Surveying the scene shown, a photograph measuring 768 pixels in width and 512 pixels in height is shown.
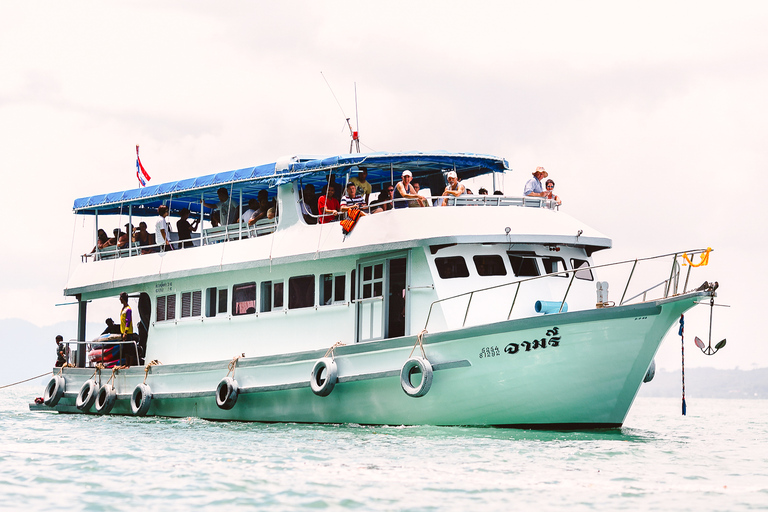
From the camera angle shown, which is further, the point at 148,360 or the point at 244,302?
the point at 148,360

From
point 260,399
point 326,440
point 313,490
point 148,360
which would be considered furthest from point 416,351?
point 148,360

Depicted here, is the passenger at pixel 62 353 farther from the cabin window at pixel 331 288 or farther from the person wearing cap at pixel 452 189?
the person wearing cap at pixel 452 189

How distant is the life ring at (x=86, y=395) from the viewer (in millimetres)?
22672

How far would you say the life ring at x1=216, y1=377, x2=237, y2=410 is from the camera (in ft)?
62.8

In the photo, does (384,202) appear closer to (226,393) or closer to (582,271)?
(582,271)

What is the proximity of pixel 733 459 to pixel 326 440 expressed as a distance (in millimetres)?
5942

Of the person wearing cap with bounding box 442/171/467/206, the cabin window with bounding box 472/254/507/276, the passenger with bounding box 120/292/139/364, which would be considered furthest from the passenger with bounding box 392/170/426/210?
the passenger with bounding box 120/292/139/364

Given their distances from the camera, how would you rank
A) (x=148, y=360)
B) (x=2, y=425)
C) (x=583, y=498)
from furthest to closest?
(x=148, y=360) < (x=2, y=425) < (x=583, y=498)

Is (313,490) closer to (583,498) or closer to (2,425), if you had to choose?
(583,498)

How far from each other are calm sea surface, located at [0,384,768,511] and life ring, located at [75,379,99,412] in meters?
5.49

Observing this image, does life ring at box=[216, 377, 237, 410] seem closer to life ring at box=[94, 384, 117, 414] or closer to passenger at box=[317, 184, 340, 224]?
passenger at box=[317, 184, 340, 224]

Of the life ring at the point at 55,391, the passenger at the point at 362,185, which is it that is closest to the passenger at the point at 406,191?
the passenger at the point at 362,185

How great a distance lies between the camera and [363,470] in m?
12.0

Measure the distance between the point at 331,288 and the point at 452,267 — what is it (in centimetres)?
281
